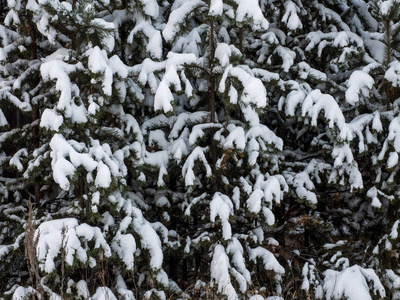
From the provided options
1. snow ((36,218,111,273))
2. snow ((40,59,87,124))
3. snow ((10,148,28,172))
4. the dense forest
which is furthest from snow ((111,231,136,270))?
snow ((10,148,28,172))

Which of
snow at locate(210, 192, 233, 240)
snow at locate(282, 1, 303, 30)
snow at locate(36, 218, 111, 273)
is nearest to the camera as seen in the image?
snow at locate(36, 218, 111, 273)

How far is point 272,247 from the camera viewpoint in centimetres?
494

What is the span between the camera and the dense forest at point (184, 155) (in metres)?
4.08

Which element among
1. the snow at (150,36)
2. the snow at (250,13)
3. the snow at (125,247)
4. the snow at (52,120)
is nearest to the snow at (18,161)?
the snow at (52,120)

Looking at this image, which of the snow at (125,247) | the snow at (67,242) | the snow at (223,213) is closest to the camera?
the snow at (67,242)

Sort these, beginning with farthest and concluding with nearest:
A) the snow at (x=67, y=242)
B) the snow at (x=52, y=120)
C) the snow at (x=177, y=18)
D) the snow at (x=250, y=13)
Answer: the snow at (x=177, y=18)
the snow at (x=250, y=13)
the snow at (x=52, y=120)
the snow at (x=67, y=242)

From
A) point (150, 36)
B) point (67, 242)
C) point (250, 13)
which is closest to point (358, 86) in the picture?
point (250, 13)

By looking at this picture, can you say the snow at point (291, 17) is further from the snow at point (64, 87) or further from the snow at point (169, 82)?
the snow at point (64, 87)

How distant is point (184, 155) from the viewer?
4.73 meters

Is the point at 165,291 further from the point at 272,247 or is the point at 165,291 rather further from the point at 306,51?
the point at 306,51

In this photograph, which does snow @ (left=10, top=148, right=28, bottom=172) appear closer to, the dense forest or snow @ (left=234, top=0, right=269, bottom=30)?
the dense forest

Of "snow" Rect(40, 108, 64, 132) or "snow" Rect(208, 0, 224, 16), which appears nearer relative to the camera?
"snow" Rect(40, 108, 64, 132)

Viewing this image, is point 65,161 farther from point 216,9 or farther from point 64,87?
point 216,9

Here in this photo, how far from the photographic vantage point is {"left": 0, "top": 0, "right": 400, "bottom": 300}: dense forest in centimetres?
408
